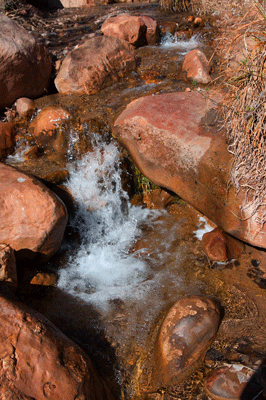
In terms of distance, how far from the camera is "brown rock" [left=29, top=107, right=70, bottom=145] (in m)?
4.57

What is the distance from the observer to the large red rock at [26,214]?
3146 mm

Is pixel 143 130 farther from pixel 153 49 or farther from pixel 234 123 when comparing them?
pixel 153 49

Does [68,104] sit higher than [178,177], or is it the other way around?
[68,104]

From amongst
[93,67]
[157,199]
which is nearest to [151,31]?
[93,67]

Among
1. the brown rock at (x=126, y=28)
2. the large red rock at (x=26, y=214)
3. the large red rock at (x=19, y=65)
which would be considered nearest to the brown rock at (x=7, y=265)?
the large red rock at (x=26, y=214)

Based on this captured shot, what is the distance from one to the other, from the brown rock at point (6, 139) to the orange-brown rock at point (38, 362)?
288cm

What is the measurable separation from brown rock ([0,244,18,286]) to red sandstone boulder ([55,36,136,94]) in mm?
3411

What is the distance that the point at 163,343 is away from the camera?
104 inches

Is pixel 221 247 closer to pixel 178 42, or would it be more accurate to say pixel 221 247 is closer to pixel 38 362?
pixel 38 362

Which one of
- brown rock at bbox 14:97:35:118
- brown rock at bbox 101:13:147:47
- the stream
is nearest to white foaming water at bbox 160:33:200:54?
brown rock at bbox 101:13:147:47

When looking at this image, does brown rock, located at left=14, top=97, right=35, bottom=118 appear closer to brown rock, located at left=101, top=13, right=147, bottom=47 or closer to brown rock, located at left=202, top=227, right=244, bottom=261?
brown rock, located at left=101, top=13, right=147, bottom=47

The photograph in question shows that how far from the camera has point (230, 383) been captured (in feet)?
7.59

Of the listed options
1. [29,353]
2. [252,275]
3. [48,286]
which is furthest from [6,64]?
[252,275]

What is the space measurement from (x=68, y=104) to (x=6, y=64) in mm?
1123
